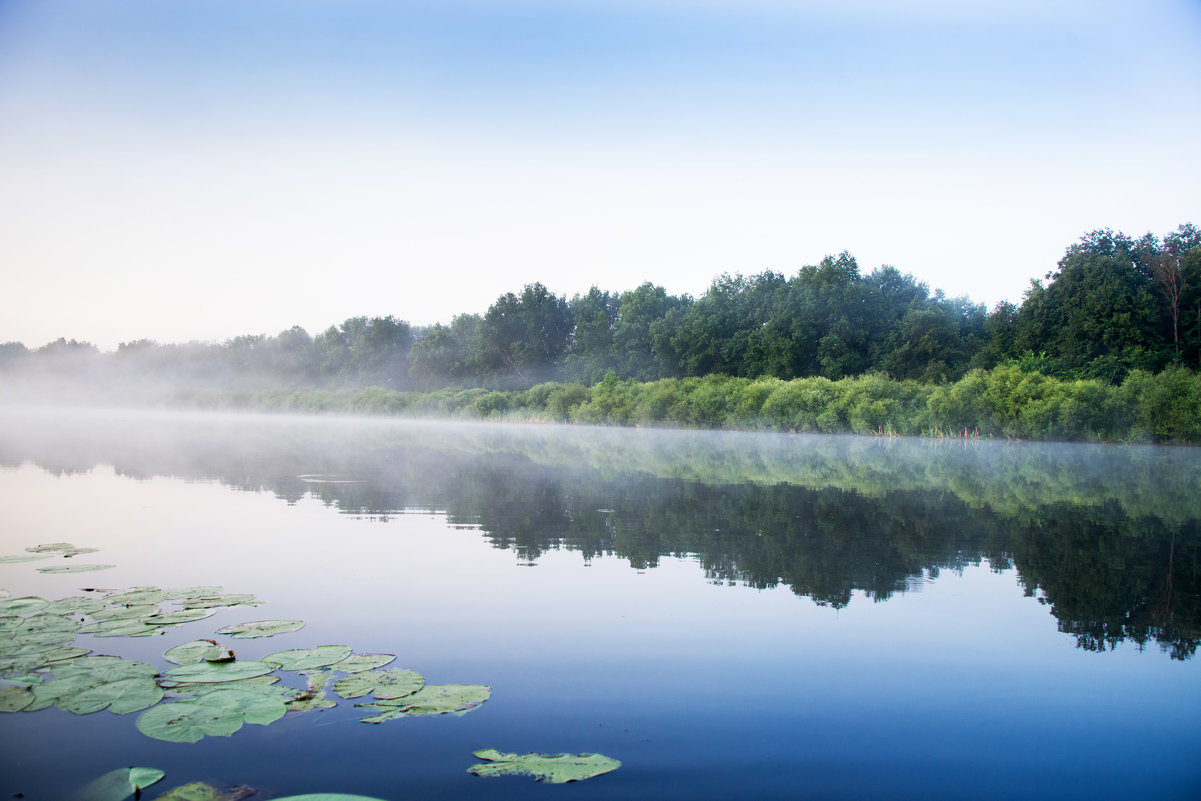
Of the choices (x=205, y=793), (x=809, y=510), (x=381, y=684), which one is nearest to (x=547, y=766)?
(x=381, y=684)

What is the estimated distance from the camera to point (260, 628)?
4523mm

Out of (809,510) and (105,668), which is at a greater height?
(105,668)

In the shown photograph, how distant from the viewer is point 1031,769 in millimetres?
3117

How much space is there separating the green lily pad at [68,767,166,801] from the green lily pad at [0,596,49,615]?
99.8 inches

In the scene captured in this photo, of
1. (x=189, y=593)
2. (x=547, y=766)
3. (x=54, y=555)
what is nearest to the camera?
(x=547, y=766)

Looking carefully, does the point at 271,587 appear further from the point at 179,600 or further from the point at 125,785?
the point at 125,785

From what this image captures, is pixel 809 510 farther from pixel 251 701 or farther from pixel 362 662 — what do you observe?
pixel 251 701

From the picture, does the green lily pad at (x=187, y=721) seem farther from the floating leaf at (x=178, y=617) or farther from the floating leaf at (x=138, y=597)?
the floating leaf at (x=138, y=597)

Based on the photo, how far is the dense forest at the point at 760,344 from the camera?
41250 mm

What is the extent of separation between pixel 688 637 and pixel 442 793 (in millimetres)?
2199

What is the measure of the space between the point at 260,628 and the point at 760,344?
170 ft

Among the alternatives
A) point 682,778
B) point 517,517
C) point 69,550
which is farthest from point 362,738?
point 517,517

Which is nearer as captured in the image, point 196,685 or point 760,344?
point 196,685

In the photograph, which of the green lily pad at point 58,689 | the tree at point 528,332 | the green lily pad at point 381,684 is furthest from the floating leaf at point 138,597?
the tree at point 528,332
